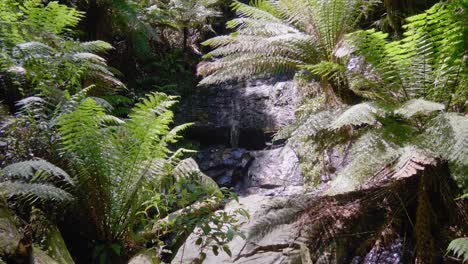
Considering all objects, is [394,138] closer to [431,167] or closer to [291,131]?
[431,167]

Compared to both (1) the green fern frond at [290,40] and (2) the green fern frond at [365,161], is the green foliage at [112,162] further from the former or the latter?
(2) the green fern frond at [365,161]

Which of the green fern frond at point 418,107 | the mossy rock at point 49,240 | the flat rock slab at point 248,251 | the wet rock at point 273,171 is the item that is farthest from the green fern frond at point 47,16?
the green fern frond at point 418,107

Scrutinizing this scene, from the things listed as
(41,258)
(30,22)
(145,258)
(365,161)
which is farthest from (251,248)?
(30,22)

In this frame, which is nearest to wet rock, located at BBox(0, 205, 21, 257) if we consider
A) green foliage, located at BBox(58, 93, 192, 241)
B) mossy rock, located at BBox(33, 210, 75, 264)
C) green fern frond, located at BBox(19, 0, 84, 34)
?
mossy rock, located at BBox(33, 210, 75, 264)

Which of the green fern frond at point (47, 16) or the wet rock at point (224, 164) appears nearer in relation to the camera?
the green fern frond at point (47, 16)

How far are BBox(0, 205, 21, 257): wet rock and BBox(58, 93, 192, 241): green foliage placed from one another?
0.66 meters

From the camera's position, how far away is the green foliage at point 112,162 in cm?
260

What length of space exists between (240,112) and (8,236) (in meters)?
4.54

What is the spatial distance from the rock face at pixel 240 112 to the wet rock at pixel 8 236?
→ 3.86 m

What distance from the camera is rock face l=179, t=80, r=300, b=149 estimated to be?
5691mm

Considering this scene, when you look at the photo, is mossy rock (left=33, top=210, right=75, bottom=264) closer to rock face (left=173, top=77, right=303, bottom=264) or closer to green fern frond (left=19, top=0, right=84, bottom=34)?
rock face (left=173, top=77, right=303, bottom=264)

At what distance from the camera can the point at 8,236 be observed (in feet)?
5.90

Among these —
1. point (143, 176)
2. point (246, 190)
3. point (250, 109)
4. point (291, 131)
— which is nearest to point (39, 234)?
point (143, 176)

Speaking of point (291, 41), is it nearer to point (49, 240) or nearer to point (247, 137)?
point (49, 240)
